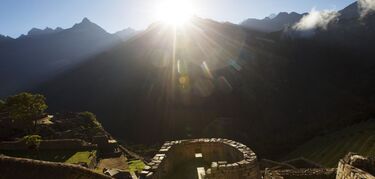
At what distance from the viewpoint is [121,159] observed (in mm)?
27672

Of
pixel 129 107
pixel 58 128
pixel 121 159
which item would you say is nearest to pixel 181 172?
pixel 121 159

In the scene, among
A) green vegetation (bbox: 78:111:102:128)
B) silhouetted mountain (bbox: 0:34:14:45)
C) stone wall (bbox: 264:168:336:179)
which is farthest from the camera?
silhouetted mountain (bbox: 0:34:14:45)

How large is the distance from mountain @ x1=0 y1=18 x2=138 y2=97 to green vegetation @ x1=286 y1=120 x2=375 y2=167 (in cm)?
11948

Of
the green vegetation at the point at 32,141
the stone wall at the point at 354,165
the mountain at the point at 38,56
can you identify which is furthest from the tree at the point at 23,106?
the mountain at the point at 38,56

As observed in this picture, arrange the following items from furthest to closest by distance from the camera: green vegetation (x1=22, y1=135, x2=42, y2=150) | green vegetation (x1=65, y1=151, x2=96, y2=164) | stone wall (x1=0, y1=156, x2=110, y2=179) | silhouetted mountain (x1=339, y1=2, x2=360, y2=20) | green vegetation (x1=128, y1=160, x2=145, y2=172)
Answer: silhouetted mountain (x1=339, y1=2, x2=360, y2=20) < green vegetation (x1=22, y1=135, x2=42, y2=150) < green vegetation (x1=128, y1=160, x2=145, y2=172) < green vegetation (x1=65, y1=151, x2=96, y2=164) < stone wall (x1=0, y1=156, x2=110, y2=179)

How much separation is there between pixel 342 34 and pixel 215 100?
184 ft

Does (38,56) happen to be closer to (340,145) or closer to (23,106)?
(23,106)

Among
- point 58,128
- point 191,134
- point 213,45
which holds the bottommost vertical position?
point 191,134

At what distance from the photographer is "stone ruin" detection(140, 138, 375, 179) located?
353 inches

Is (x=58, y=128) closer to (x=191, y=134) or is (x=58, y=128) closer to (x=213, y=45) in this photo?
(x=191, y=134)

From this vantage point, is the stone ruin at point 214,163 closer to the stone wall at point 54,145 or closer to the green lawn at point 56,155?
the green lawn at point 56,155

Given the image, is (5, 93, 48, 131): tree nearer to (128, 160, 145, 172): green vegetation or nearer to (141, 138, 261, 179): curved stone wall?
(128, 160, 145, 172): green vegetation

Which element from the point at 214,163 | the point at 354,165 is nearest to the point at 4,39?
the point at 214,163

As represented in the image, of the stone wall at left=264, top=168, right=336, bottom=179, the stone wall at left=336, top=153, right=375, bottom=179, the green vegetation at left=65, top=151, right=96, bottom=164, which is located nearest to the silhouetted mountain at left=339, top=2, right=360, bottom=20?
the green vegetation at left=65, top=151, right=96, bottom=164
